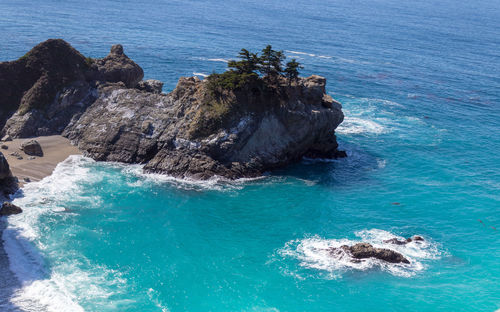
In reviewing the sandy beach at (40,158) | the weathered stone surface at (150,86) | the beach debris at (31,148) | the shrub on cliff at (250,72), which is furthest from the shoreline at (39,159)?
the shrub on cliff at (250,72)

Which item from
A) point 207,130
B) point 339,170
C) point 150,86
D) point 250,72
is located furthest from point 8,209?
point 339,170

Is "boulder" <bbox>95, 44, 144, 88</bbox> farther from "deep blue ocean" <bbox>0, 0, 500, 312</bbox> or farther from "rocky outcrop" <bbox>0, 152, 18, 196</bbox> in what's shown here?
"rocky outcrop" <bbox>0, 152, 18, 196</bbox>

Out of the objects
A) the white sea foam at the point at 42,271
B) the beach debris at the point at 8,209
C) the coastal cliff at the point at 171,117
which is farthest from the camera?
the coastal cliff at the point at 171,117

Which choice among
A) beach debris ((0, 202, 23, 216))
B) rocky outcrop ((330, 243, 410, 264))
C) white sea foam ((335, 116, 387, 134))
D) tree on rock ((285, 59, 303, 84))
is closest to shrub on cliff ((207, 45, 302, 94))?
tree on rock ((285, 59, 303, 84))

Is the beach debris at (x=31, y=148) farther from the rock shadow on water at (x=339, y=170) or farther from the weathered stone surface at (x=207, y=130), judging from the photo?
the rock shadow on water at (x=339, y=170)

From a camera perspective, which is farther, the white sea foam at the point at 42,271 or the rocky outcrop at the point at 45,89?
the rocky outcrop at the point at 45,89

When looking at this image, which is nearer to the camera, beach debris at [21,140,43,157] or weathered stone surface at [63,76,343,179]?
weathered stone surface at [63,76,343,179]

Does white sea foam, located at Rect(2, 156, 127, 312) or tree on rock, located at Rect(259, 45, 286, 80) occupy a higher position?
tree on rock, located at Rect(259, 45, 286, 80)

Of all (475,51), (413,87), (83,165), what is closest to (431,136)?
(413,87)
